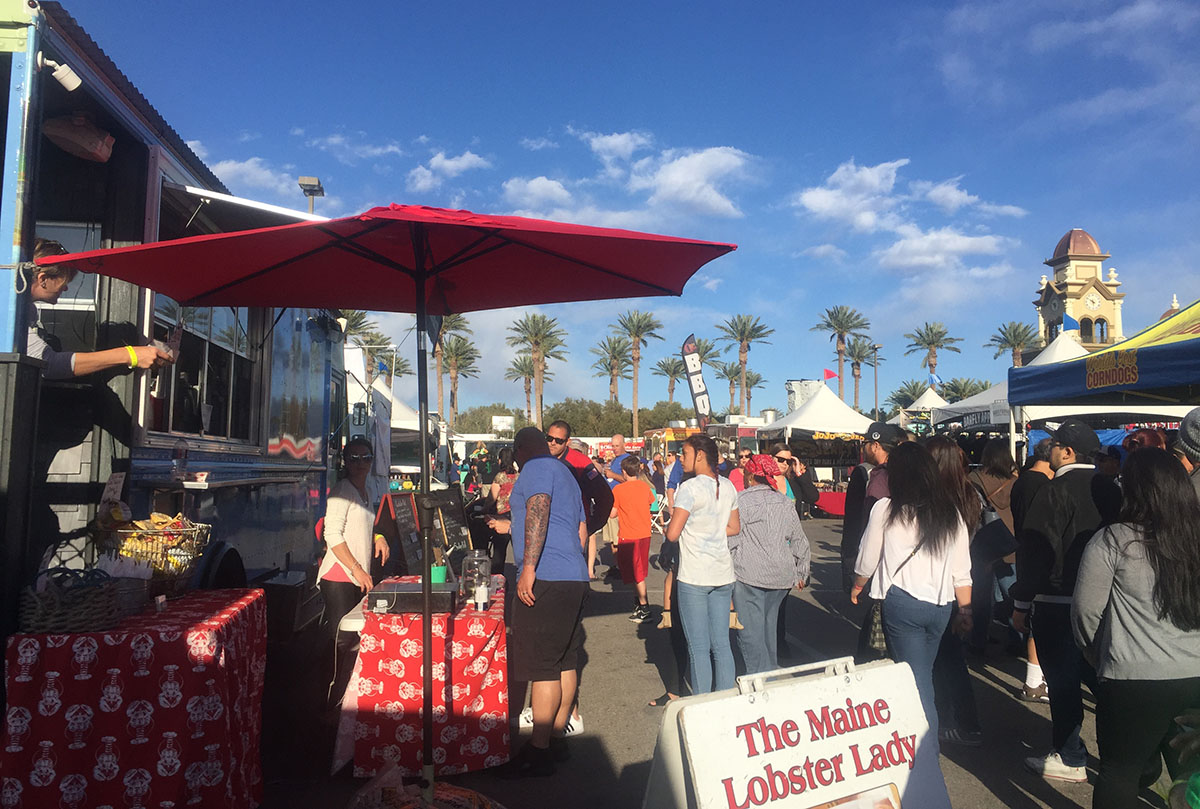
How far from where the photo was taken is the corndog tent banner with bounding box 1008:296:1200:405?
7.01 m

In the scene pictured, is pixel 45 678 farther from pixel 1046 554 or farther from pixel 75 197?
pixel 1046 554

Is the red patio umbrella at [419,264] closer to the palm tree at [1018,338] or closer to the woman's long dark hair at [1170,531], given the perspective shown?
the woman's long dark hair at [1170,531]

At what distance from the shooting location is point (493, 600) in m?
4.84

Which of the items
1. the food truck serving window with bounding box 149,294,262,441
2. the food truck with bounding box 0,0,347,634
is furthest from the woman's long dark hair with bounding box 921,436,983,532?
the food truck serving window with bounding box 149,294,262,441

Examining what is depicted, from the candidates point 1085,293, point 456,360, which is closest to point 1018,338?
point 1085,293

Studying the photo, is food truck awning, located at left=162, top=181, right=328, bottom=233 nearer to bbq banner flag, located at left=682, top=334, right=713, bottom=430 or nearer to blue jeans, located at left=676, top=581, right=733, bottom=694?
blue jeans, located at left=676, top=581, right=733, bottom=694

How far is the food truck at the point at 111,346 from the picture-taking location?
10.4 ft

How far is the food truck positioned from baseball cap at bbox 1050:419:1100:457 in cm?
Answer: 523

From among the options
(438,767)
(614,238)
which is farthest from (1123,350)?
(438,767)

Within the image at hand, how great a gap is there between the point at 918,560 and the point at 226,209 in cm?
473

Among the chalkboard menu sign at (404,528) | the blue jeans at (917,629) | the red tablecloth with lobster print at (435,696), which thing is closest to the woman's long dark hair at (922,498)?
the blue jeans at (917,629)

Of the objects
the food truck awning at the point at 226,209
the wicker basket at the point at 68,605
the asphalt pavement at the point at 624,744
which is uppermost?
the food truck awning at the point at 226,209

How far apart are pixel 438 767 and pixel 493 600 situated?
101 cm

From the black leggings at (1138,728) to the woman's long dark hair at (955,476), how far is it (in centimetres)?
140
